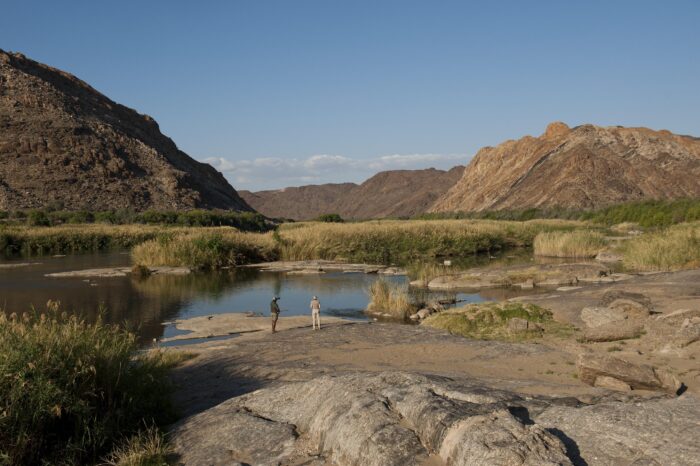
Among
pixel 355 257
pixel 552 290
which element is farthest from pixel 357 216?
pixel 552 290

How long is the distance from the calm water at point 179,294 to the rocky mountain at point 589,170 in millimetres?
68603

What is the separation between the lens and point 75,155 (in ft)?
270

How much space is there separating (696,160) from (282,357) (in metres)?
105

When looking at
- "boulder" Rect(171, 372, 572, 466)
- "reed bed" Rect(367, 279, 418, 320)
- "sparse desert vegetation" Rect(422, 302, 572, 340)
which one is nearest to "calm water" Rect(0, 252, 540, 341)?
"reed bed" Rect(367, 279, 418, 320)

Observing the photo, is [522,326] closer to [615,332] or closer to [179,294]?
[615,332]

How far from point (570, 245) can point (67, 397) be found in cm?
3264

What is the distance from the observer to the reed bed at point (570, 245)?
3497 centimetres

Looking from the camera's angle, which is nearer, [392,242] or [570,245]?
[570,245]

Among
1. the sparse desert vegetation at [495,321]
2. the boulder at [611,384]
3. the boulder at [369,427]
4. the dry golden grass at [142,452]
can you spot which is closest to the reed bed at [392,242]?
the sparse desert vegetation at [495,321]

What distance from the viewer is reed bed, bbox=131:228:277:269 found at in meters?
32.4

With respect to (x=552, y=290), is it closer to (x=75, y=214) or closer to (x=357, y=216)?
(x=75, y=214)

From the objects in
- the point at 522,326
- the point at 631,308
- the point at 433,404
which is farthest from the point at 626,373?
the point at 631,308

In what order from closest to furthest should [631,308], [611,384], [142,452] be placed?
1. [142,452]
2. [611,384]
3. [631,308]

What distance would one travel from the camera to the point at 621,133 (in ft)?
349
